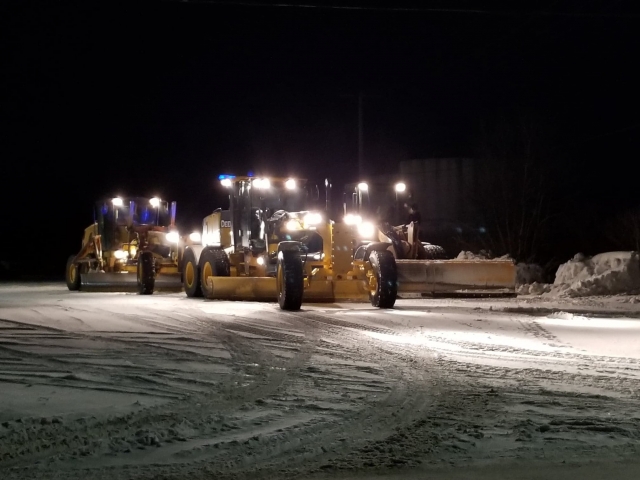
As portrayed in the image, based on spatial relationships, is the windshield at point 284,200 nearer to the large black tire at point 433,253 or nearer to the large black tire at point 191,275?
the large black tire at point 191,275

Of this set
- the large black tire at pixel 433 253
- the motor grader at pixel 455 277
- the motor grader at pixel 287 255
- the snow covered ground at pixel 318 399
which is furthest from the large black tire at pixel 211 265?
the snow covered ground at pixel 318 399

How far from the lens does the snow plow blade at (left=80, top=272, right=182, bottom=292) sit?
30.0m

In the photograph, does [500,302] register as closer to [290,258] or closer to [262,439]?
[290,258]

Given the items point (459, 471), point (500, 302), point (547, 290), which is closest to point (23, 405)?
point (459, 471)

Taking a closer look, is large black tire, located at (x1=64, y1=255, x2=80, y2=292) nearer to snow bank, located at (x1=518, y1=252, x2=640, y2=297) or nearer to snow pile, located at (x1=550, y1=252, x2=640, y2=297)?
snow bank, located at (x1=518, y1=252, x2=640, y2=297)

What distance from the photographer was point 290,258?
19156 mm

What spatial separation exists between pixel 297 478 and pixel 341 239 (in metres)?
14.0

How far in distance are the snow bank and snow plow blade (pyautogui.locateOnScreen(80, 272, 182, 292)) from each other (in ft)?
39.6

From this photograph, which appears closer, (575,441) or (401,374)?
(575,441)

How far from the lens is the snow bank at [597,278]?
78.9ft

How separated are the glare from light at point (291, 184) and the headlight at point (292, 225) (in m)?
0.95

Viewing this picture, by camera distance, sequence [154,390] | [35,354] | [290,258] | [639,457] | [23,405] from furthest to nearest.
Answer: [290,258]
[35,354]
[154,390]
[23,405]
[639,457]

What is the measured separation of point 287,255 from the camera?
19.2 metres

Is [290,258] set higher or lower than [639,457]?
higher
